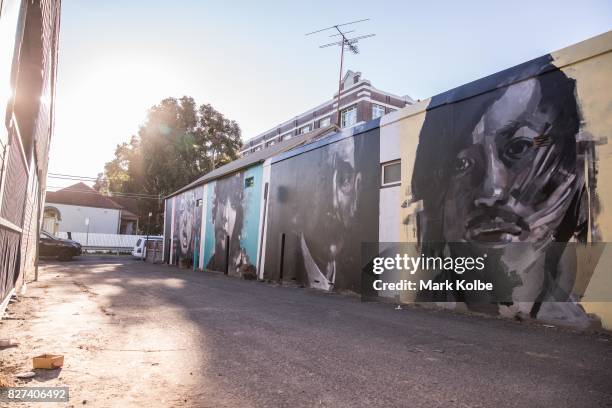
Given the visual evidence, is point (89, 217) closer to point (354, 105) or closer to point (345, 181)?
point (354, 105)

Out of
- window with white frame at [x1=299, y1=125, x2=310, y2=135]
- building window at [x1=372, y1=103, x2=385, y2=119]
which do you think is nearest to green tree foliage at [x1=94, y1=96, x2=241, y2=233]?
window with white frame at [x1=299, y1=125, x2=310, y2=135]

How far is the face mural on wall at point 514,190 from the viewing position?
5965 mm

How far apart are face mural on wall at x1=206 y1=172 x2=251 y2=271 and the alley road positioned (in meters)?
10.6

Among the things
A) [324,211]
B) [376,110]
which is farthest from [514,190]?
[376,110]

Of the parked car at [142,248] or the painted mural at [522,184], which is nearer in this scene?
the painted mural at [522,184]

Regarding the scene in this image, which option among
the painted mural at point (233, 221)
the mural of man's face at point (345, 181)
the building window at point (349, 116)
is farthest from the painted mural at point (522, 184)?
the building window at point (349, 116)

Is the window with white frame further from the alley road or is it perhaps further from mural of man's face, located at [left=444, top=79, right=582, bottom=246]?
the alley road

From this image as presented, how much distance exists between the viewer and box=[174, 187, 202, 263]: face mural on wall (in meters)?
22.8

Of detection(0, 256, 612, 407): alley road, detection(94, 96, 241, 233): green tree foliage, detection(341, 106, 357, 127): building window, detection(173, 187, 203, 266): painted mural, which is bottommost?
detection(0, 256, 612, 407): alley road

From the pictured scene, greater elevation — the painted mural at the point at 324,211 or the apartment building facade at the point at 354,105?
the apartment building facade at the point at 354,105

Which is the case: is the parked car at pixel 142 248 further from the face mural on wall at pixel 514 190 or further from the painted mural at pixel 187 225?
the face mural on wall at pixel 514 190

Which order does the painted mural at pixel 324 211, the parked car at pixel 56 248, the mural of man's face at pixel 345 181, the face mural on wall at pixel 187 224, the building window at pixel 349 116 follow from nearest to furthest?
the painted mural at pixel 324 211 → the mural of man's face at pixel 345 181 → the parked car at pixel 56 248 → the face mural on wall at pixel 187 224 → the building window at pixel 349 116

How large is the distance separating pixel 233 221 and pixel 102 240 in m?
25.2

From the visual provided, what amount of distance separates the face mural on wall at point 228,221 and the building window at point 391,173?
8056mm
